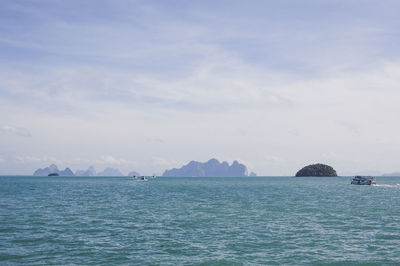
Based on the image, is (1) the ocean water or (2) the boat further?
(2) the boat

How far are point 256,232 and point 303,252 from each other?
9.63 metres

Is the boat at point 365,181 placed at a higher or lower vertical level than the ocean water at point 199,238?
higher

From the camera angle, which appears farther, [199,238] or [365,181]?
[365,181]

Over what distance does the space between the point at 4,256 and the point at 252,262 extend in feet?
66.9

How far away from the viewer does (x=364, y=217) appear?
179 ft

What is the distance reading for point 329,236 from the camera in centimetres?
3891

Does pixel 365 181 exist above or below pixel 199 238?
above

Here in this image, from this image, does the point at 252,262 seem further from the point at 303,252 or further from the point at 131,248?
the point at 131,248

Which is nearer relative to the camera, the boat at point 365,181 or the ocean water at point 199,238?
the ocean water at point 199,238

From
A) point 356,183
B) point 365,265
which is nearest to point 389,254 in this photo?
point 365,265

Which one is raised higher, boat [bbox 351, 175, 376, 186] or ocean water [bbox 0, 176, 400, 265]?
boat [bbox 351, 175, 376, 186]

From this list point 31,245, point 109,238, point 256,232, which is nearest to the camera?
point 31,245

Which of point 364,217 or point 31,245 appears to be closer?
point 31,245

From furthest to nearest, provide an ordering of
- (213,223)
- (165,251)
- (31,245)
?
(213,223)
(31,245)
(165,251)
